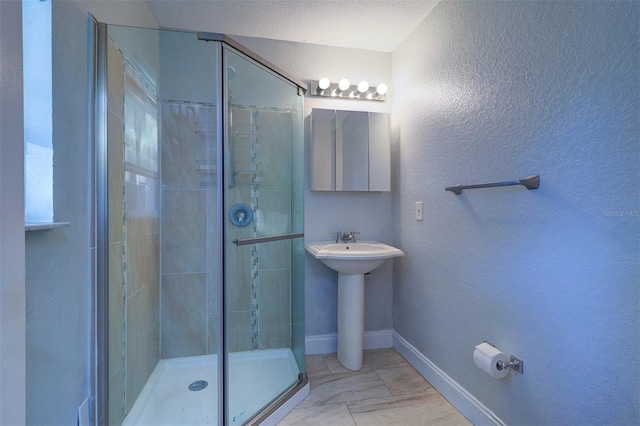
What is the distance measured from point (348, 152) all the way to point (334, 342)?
1466 millimetres

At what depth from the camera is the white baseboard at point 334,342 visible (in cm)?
222

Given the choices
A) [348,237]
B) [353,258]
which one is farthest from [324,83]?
[353,258]

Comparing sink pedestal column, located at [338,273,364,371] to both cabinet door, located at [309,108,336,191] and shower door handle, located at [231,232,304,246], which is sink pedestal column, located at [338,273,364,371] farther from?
cabinet door, located at [309,108,336,191]

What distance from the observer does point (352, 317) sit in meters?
1.97

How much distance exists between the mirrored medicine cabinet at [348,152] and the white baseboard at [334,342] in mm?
1148

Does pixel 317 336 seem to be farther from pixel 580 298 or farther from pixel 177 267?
pixel 580 298

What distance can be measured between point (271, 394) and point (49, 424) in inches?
37.6

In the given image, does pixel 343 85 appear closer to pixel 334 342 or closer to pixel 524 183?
pixel 524 183

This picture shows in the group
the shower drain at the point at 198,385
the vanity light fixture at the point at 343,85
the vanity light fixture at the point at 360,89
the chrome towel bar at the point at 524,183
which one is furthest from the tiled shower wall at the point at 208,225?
the chrome towel bar at the point at 524,183

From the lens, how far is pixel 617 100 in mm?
907

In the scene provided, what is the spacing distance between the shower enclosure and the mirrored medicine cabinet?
0.21 metres

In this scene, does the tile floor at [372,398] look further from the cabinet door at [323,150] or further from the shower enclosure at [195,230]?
the cabinet door at [323,150]

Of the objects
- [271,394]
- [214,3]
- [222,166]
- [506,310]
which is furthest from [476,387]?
[214,3]

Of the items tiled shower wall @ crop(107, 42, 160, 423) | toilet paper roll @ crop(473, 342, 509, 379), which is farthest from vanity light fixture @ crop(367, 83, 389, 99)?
toilet paper roll @ crop(473, 342, 509, 379)
